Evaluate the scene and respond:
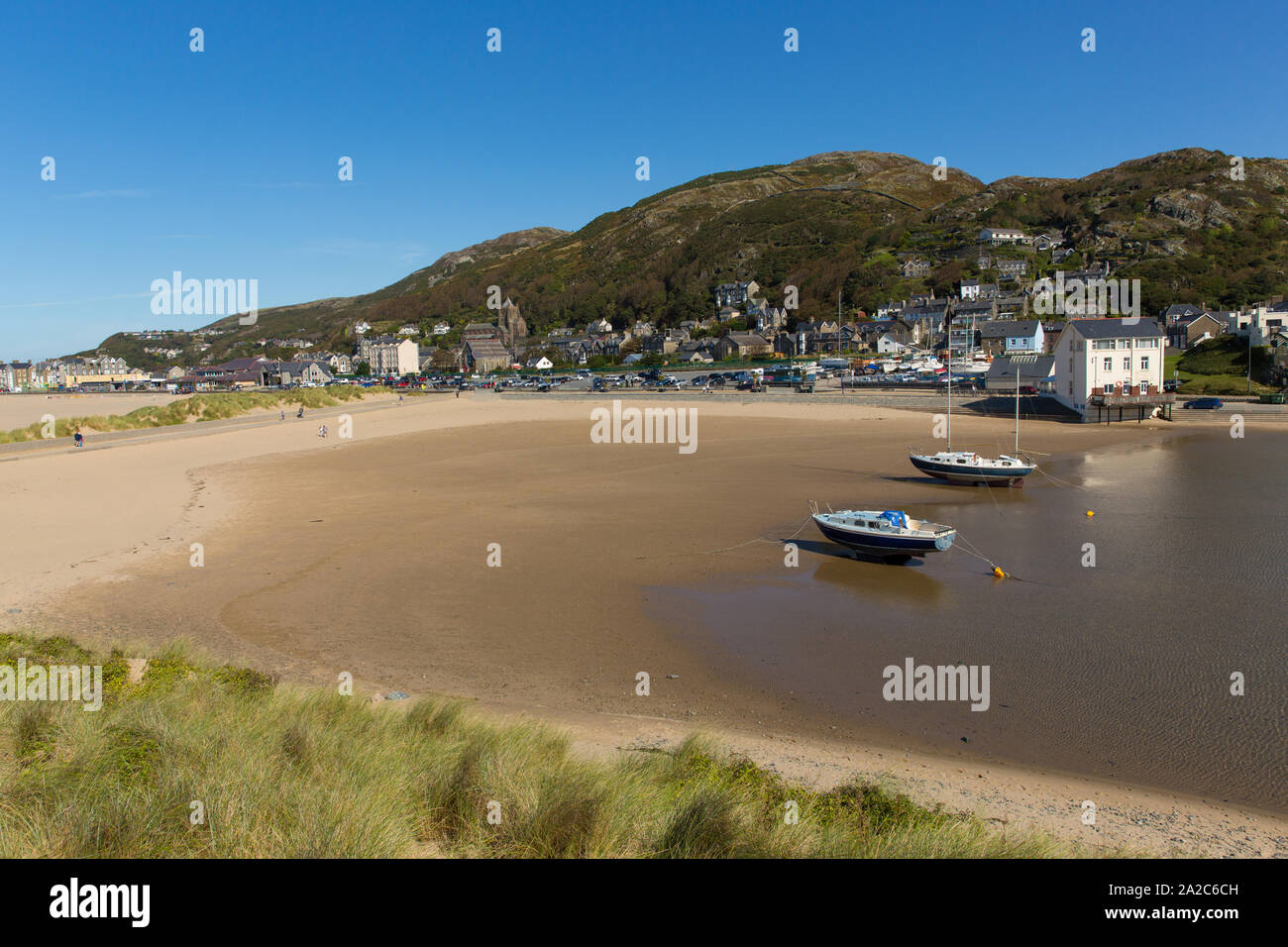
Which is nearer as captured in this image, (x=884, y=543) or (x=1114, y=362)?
(x=884, y=543)

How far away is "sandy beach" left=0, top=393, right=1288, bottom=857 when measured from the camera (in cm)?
881

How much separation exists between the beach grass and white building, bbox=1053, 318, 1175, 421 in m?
58.4

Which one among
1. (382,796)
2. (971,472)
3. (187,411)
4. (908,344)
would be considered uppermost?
(908,344)

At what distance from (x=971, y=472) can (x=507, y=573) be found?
17488mm

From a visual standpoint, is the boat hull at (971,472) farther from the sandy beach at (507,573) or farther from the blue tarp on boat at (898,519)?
the blue tarp on boat at (898,519)

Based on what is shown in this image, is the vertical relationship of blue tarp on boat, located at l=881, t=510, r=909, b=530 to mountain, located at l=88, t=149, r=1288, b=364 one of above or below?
below

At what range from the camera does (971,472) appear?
26.9 meters

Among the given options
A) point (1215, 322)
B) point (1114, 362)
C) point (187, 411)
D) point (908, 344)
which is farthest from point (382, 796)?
point (908, 344)

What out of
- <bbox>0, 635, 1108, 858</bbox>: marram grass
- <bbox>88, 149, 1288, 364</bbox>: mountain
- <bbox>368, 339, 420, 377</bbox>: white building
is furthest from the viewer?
<bbox>368, 339, 420, 377</bbox>: white building

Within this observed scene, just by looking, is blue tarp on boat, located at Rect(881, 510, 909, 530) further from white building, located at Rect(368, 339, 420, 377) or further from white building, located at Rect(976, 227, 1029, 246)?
white building, located at Rect(976, 227, 1029, 246)

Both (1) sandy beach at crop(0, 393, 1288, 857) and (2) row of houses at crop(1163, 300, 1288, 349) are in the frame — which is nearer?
(1) sandy beach at crop(0, 393, 1288, 857)

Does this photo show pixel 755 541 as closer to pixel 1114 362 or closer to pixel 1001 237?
pixel 1114 362

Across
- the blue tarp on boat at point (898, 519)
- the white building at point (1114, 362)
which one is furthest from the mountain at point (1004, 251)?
the blue tarp on boat at point (898, 519)

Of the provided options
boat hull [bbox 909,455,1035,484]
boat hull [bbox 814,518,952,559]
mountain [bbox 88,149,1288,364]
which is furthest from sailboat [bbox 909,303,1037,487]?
mountain [bbox 88,149,1288,364]
